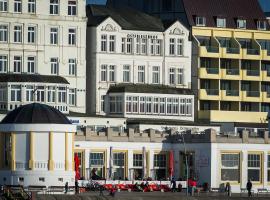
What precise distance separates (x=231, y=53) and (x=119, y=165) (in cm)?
3093

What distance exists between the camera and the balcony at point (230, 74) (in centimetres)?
17400

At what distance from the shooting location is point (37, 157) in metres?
130

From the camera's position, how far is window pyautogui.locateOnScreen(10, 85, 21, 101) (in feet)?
509

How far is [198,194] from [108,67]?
1353 inches

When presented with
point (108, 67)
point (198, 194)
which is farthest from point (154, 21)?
point (198, 194)

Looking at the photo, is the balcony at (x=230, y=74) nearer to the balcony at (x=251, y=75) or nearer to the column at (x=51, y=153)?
the balcony at (x=251, y=75)

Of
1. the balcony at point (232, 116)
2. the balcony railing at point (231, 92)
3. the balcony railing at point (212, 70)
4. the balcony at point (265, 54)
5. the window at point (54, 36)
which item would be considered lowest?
the balcony at point (232, 116)

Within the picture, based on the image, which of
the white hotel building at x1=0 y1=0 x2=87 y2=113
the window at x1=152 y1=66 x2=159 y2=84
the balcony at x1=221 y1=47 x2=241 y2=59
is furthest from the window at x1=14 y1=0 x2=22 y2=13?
the balcony at x1=221 y1=47 x2=241 y2=59

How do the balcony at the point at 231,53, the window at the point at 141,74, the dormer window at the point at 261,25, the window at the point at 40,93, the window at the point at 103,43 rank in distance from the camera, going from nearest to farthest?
1. the window at the point at 40,93
2. the window at the point at 103,43
3. the window at the point at 141,74
4. the balcony at the point at 231,53
5. the dormer window at the point at 261,25

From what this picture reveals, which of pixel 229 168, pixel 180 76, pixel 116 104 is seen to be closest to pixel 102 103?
pixel 116 104

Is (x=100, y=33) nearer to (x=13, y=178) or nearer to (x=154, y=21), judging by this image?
(x=154, y=21)

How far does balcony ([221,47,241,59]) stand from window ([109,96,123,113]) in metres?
15.1

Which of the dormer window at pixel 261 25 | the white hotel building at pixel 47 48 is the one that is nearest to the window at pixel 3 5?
the white hotel building at pixel 47 48

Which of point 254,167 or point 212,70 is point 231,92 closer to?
point 212,70
